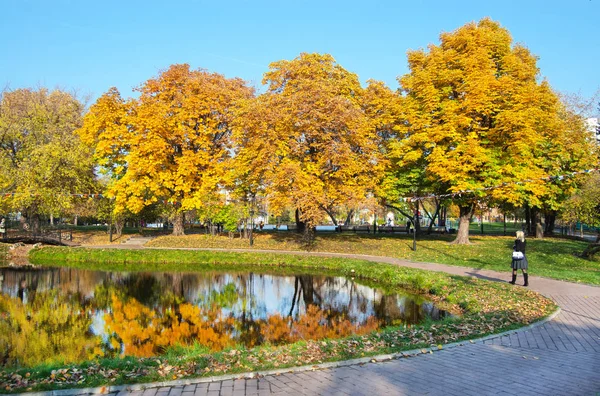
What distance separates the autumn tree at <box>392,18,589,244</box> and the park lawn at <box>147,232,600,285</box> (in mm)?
3081

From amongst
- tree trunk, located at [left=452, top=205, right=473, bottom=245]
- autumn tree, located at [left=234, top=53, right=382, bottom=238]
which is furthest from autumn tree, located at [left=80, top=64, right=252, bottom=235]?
tree trunk, located at [left=452, top=205, right=473, bottom=245]

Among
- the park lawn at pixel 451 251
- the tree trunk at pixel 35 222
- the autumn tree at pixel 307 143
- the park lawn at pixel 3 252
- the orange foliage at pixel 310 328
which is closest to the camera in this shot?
the orange foliage at pixel 310 328

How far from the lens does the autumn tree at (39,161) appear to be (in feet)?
96.0

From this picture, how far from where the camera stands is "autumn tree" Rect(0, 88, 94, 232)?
96.0ft

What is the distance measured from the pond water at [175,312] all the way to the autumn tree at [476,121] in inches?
486

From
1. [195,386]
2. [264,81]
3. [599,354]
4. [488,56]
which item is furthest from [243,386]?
[488,56]

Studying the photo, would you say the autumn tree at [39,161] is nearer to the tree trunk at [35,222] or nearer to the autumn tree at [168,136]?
the tree trunk at [35,222]

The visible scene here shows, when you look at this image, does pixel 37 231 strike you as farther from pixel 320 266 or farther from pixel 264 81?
pixel 320 266

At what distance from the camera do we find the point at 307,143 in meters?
26.3

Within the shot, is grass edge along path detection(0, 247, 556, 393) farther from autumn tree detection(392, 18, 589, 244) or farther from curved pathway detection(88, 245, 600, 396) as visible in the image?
autumn tree detection(392, 18, 589, 244)

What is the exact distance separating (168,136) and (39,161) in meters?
8.19

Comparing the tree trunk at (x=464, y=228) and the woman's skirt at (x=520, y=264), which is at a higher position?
the tree trunk at (x=464, y=228)

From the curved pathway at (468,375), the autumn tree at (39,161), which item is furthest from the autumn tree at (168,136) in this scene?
the curved pathway at (468,375)

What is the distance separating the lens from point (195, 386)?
19.0 ft
